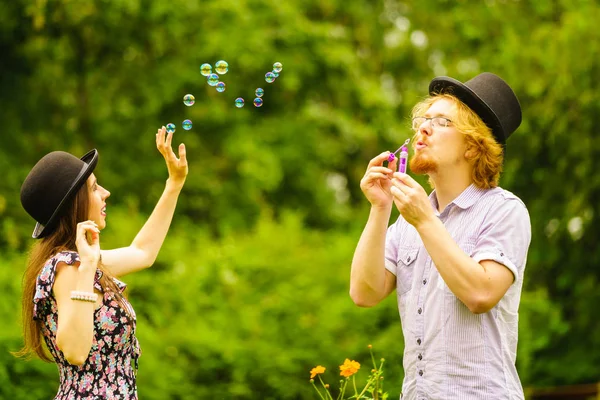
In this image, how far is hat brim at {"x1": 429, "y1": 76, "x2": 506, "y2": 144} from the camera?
3261mm

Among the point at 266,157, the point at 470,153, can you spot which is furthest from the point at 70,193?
the point at 266,157

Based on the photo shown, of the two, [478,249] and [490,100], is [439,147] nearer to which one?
[490,100]

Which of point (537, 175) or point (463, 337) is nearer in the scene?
point (463, 337)

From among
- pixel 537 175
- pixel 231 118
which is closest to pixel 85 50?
pixel 231 118

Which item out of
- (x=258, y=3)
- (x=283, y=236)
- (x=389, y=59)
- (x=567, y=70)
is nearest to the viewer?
(x=283, y=236)

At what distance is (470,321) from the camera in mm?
3049

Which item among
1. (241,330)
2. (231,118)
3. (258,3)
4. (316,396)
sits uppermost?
(258,3)

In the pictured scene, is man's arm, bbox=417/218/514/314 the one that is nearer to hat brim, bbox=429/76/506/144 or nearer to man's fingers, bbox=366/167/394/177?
man's fingers, bbox=366/167/394/177

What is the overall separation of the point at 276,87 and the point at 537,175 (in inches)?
166

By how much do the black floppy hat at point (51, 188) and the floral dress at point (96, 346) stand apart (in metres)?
0.19

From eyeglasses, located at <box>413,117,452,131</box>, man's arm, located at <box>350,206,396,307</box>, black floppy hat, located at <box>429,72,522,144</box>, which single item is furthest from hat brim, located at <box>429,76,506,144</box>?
man's arm, located at <box>350,206,396,307</box>

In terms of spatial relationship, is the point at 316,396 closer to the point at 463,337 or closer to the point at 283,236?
the point at 283,236

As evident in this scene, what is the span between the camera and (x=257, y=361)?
623cm

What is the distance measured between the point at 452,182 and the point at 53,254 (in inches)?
60.0
